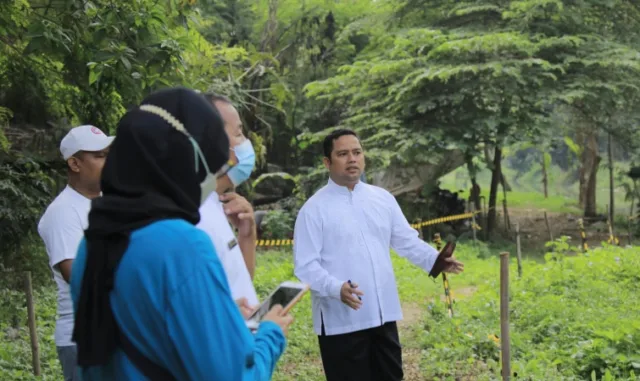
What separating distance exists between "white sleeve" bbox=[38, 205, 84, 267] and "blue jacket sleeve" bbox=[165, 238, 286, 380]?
1.60 metres

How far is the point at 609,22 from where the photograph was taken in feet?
55.1

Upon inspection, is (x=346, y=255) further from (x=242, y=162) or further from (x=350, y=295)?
(x=242, y=162)

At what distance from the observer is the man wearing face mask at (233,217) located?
2369 millimetres

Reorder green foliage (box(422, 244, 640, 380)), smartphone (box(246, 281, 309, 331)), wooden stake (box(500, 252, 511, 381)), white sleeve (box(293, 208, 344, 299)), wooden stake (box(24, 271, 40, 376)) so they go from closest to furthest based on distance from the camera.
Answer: smartphone (box(246, 281, 309, 331))
white sleeve (box(293, 208, 344, 299))
wooden stake (box(500, 252, 511, 381))
wooden stake (box(24, 271, 40, 376))
green foliage (box(422, 244, 640, 380))

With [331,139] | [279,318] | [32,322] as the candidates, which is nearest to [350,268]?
[331,139]

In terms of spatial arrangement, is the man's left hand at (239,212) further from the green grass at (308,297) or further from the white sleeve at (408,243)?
the green grass at (308,297)

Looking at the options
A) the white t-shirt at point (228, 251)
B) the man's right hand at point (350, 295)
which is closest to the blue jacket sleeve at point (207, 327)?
the white t-shirt at point (228, 251)

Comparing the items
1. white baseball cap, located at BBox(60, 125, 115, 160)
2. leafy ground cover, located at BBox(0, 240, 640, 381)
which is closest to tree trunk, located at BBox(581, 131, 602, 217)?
leafy ground cover, located at BBox(0, 240, 640, 381)

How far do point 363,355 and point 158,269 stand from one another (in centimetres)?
258

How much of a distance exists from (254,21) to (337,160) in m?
17.6

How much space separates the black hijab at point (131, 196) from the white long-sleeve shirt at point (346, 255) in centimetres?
219

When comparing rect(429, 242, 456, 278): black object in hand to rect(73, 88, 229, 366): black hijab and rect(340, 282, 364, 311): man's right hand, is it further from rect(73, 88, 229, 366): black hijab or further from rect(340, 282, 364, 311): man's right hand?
rect(73, 88, 229, 366): black hijab

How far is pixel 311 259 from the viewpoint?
3961 millimetres

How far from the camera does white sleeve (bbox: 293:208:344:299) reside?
381cm
